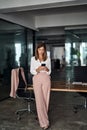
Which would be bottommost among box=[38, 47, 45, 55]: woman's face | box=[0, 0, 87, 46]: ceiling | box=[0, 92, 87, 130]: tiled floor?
box=[0, 92, 87, 130]: tiled floor

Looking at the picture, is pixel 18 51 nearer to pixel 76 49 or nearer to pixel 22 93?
pixel 76 49

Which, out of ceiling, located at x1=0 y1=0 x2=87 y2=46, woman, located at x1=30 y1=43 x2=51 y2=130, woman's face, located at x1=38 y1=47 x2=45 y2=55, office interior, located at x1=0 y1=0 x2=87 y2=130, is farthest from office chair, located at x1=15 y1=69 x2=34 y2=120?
ceiling, located at x1=0 y1=0 x2=87 y2=46

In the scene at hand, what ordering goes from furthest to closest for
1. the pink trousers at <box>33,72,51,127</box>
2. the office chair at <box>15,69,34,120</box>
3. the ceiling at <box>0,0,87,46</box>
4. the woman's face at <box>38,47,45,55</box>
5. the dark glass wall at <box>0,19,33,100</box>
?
the dark glass wall at <box>0,19,33,100</box>, the ceiling at <box>0,0,87,46</box>, the office chair at <box>15,69,34,120</box>, the woman's face at <box>38,47,45,55</box>, the pink trousers at <box>33,72,51,127</box>

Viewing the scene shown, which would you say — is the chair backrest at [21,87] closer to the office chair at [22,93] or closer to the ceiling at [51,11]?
the office chair at [22,93]

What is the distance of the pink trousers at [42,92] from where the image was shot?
149 inches

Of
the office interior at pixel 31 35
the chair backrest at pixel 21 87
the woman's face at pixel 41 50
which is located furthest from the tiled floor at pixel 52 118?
the woman's face at pixel 41 50

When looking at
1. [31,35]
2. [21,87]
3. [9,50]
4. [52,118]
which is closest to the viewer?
[52,118]

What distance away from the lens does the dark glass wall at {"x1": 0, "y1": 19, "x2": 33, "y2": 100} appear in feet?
20.8

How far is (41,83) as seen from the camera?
378 cm

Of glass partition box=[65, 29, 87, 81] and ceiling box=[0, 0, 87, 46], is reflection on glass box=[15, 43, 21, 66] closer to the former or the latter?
ceiling box=[0, 0, 87, 46]

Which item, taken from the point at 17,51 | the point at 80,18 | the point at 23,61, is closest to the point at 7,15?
the point at 17,51

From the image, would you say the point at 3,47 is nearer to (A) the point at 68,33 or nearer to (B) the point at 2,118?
(B) the point at 2,118

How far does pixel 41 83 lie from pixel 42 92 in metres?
0.19

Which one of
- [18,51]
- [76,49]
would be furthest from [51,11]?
[76,49]
